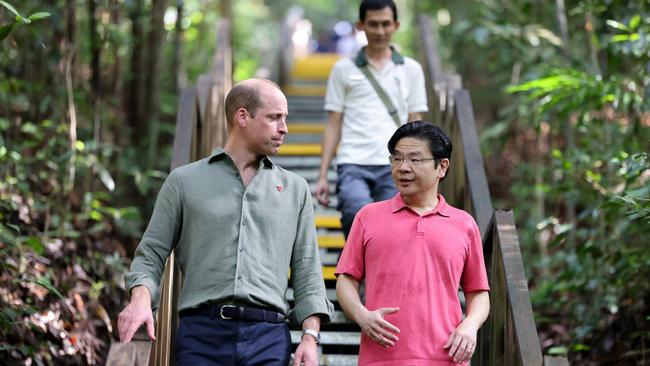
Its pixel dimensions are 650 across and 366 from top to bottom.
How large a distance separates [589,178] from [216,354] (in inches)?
165

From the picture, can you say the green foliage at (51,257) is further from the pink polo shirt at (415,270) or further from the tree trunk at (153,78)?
the pink polo shirt at (415,270)

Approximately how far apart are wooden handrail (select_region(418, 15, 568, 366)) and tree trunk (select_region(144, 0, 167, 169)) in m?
3.41

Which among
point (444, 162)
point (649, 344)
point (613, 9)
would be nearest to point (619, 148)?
point (613, 9)

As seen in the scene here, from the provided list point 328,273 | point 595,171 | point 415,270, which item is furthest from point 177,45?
point 415,270

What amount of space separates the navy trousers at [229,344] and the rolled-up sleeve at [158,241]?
191 millimetres

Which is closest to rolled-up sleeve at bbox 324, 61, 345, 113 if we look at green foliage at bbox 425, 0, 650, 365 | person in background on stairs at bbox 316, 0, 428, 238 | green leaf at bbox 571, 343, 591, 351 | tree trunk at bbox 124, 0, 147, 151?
person in background on stairs at bbox 316, 0, 428, 238

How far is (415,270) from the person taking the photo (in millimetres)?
3764

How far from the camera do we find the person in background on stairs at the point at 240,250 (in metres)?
3.61

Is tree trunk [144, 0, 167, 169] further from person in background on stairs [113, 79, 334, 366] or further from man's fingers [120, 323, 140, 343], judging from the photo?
man's fingers [120, 323, 140, 343]

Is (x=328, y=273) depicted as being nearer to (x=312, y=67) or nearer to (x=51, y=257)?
(x=51, y=257)

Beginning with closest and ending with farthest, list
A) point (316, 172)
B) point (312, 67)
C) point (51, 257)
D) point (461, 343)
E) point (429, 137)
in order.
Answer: point (461, 343) → point (429, 137) → point (51, 257) → point (316, 172) → point (312, 67)

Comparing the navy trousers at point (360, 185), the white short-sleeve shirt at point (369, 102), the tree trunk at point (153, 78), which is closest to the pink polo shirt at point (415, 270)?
the navy trousers at point (360, 185)

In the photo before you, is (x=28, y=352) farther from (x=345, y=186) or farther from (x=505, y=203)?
(x=505, y=203)

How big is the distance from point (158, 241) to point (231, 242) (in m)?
0.26
